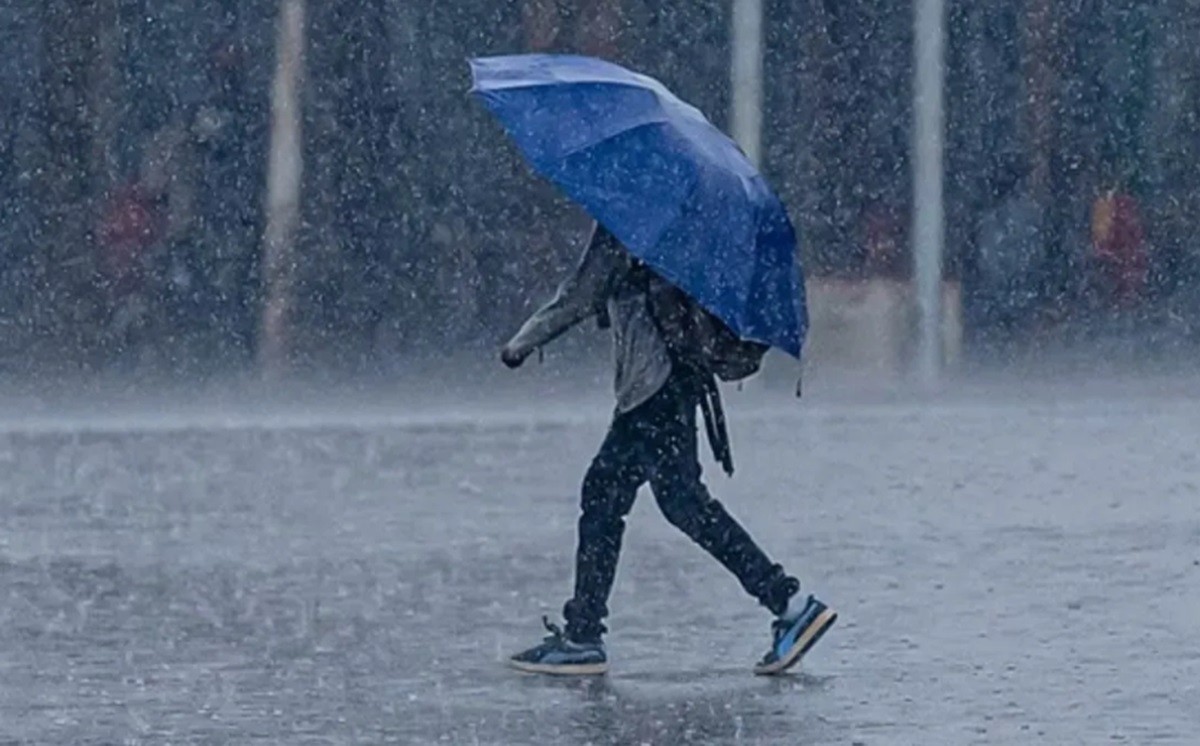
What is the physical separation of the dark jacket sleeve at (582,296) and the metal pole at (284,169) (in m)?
14.3

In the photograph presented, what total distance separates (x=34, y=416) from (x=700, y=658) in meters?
9.81

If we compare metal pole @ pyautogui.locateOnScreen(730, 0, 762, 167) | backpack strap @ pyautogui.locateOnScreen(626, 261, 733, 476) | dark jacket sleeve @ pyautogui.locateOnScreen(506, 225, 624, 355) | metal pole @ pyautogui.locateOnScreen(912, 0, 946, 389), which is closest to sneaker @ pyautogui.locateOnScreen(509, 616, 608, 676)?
backpack strap @ pyautogui.locateOnScreen(626, 261, 733, 476)

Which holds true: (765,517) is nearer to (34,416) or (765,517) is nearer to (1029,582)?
(1029,582)

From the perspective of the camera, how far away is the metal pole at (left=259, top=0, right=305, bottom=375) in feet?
77.9

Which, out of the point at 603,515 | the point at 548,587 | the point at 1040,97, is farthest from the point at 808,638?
the point at 1040,97

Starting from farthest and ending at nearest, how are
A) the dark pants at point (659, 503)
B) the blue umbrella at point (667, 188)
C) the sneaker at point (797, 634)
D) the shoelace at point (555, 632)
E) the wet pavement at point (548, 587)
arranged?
1. the shoelace at point (555, 632)
2. the sneaker at point (797, 634)
3. the dark pants at point (659, 503)
4. the blue umbrella at point (667, 188)
5. the wet pavement at point (548, 587)

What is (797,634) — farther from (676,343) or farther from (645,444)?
(676,343)

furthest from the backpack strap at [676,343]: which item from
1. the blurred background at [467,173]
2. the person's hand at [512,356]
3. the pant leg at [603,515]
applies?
the blurred background at [467,173]

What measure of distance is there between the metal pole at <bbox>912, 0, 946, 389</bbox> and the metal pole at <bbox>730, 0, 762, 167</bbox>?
3.63ft

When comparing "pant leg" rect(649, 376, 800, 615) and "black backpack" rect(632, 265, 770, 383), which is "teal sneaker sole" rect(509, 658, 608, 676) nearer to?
"pant leg" rect(649, 376, 800, 615)

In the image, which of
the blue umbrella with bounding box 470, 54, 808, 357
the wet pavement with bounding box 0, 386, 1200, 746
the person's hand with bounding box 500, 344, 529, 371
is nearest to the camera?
the wet pavement with bounding box 0, 386, 1200, 746

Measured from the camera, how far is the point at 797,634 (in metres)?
9.66

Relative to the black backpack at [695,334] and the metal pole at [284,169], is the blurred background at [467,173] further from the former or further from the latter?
the black backpack at [695,334]

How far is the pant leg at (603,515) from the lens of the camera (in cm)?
956
